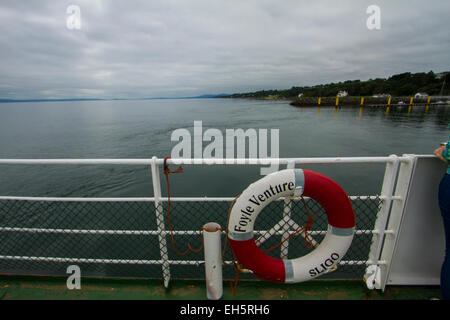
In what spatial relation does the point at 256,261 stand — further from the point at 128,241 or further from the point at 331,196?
the point at 128,241

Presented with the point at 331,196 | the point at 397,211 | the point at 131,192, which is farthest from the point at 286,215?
the point at 131,192

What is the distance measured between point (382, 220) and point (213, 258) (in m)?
1.16

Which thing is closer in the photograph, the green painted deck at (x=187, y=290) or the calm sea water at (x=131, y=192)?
the green painted deck at (x=187, y=290)

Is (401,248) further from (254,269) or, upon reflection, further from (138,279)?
(138,279)

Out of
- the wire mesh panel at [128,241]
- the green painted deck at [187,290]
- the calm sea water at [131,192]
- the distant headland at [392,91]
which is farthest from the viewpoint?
the distant headland at [392,91]

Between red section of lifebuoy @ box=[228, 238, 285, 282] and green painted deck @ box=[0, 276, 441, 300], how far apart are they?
0.28 meters

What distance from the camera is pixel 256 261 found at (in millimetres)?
→ 1557

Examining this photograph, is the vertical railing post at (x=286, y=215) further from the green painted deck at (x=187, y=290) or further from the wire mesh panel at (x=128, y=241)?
the wire mesh panel at (x=128, y=241)

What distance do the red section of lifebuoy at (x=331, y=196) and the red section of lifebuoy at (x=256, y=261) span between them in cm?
47

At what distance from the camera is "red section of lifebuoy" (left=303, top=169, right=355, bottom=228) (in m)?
1.45

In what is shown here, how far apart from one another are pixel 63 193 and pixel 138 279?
7.28 m

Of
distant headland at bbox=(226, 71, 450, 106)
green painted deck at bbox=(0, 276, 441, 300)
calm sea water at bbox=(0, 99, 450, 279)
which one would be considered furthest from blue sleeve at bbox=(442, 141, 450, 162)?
distant headland at bbox=(226, 71, 450, 106)

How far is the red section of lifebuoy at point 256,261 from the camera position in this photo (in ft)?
5.00

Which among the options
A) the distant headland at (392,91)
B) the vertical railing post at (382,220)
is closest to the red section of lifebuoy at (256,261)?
the vertical railing post at (382,220)
